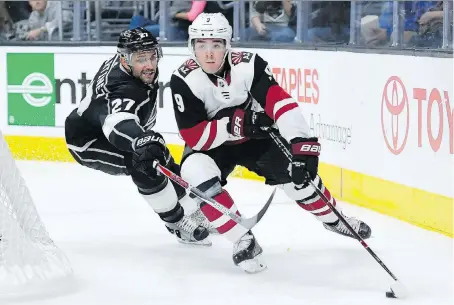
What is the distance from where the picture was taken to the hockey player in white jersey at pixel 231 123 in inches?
173

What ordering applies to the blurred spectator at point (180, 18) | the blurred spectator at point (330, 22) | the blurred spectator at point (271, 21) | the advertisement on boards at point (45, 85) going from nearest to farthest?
1. the blurred spectator at point (330, 22)
2. the blurred spectator at point (271, 21)
3. the blurred spectator at point (180, 18)
4. the advertisement on boards at point (45, 85)

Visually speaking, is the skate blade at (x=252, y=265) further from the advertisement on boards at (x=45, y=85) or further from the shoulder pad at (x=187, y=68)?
the advertisement on boards at (x=45, y=85)

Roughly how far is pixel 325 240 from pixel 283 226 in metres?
0.43

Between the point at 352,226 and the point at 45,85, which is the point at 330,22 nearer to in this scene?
the point at 352,226

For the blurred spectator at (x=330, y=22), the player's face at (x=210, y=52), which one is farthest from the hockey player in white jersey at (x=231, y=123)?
the blurred spectator at (x=330, y=22)

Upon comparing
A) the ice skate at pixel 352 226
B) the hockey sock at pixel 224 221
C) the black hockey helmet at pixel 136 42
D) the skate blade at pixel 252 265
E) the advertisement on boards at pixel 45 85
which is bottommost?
the skate blade at pixel 252 265

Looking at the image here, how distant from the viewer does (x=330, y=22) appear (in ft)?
21.6

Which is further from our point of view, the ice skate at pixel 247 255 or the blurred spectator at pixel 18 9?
the blurred spectator at pixel 18 9

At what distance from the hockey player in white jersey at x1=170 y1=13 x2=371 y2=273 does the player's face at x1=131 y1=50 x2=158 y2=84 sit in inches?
10.7

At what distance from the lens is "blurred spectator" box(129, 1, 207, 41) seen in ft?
25.5

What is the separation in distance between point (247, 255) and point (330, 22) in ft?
8.18

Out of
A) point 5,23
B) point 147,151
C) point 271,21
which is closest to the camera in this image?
point 147,151

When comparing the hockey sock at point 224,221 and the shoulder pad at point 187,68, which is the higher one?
the shoulder pad at point 187,68

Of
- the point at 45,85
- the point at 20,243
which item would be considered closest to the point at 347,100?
the point at 20,243
